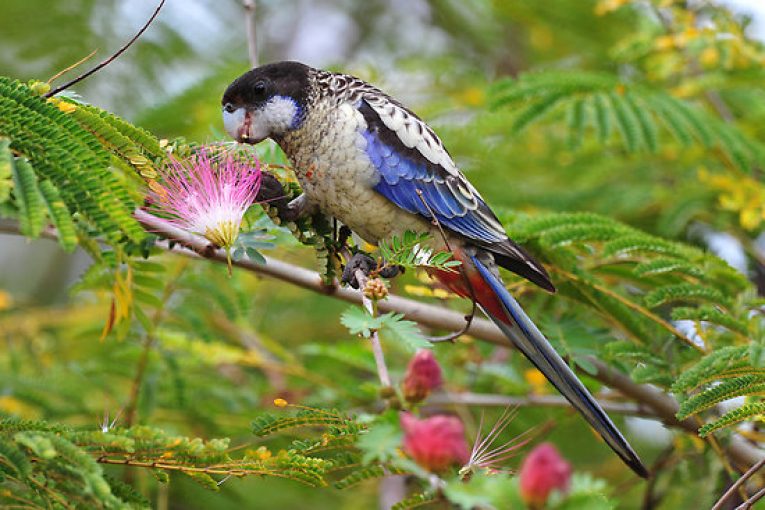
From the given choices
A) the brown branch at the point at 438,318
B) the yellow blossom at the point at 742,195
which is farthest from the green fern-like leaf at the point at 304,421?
the yellow blossom at the point at 742,195

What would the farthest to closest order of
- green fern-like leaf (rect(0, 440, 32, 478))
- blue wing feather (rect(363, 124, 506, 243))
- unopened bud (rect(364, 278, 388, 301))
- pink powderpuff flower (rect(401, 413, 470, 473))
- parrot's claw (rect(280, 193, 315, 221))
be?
1. blue wing feather (rect(363, 124, 506, 243))
2. parrot's claw (rect(280, 193, 315, 221))
3. unopened bud (rect(364, 278, 388, 301))
4. green fern-like leaf (rect(0, 440, 32, 478))
5. pink powderpuff flower (rect(401, 413, 470, 473))

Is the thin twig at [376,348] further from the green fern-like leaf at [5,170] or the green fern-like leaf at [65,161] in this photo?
the green fern-like leaf at [5,170]

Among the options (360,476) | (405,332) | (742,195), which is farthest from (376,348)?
(742,195)

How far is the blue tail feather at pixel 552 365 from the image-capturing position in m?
2.68

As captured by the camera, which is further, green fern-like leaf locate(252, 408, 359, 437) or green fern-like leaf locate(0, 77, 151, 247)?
green fern-like leaf locate(252, 408, 359, 437)

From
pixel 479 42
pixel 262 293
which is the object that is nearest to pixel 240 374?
pixel 262 293

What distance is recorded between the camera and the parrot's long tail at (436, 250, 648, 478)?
2.71m

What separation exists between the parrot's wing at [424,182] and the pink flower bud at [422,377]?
4.67 ft

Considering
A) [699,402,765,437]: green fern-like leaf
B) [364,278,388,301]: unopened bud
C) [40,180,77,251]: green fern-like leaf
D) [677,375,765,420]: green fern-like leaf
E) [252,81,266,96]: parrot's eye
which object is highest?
[252,81,266,96]: parrot's eye

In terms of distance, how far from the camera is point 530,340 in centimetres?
307

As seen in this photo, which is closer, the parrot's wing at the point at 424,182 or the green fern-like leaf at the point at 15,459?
the green fern-like leaf at the point at 15,459

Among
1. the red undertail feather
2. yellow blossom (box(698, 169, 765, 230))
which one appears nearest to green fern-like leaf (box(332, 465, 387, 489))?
the red undertail feather

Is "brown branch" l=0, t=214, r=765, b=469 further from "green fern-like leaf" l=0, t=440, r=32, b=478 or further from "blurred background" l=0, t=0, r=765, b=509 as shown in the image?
"green fern-like leaf" l=0, t=440, r=32, b=478

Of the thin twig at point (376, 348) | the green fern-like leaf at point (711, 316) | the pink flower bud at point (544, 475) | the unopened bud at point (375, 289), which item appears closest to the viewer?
the pink flower bud at point (544, 475)
